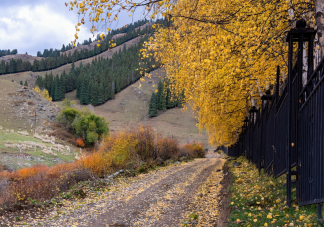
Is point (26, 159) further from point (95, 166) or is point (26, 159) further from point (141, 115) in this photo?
point (141, 115)

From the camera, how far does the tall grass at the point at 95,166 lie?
11.0 m

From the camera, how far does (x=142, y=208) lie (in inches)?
295

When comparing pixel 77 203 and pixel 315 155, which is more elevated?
pixel 315 155

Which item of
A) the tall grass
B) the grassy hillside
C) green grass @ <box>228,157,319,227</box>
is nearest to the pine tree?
the grassy hillside

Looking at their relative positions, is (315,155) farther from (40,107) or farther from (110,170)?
(40,107)

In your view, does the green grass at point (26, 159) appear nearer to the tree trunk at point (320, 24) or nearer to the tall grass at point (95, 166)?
the tall grass at point (95, 166)

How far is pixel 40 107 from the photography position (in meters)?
63.0

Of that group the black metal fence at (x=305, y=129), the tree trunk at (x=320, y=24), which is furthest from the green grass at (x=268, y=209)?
the tree trunk at (x=320, y=24)

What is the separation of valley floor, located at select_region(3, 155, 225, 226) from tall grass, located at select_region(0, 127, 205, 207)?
7.13 ft

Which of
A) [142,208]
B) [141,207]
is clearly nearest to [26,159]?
[141,207]

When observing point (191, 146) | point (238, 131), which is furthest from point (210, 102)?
point (191, 146)

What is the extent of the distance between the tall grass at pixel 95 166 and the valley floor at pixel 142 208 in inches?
85.6

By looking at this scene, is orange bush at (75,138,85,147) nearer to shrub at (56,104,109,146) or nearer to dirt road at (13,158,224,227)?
shrub at (56,104,109,146)

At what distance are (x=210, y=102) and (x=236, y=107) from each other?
518cm
